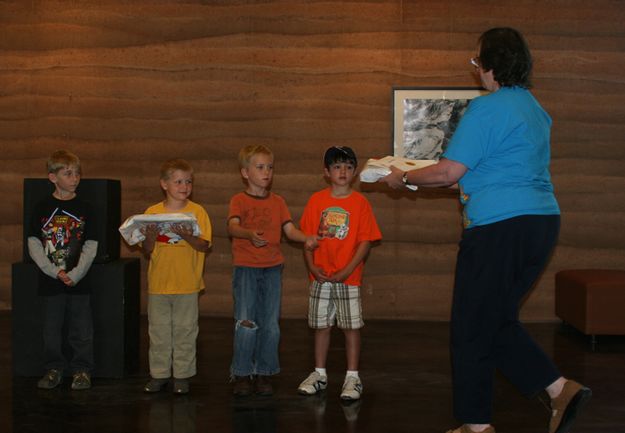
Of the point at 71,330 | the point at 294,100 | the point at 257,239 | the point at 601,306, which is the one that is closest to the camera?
the point at 257,239

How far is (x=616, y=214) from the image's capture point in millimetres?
6719

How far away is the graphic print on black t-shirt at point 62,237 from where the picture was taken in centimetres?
439

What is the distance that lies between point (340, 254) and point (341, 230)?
0.13 metres

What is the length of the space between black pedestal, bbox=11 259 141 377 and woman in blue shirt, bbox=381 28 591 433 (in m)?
2.15

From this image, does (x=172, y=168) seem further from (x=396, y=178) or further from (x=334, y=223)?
(x=396, y=178)

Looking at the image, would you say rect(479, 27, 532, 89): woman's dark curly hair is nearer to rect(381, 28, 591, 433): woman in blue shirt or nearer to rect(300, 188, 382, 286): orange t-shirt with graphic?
rect(381, 28, 591, 433): woman in blue shirt

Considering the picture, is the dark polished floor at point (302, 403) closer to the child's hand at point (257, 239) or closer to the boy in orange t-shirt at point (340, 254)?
the boy in orange t-shirt at point (340, 254)

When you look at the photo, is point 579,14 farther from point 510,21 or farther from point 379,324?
point 379,324

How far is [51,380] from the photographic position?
14.5 ft

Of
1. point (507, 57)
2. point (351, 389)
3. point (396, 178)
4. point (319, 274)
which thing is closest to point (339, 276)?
point (319, 274)

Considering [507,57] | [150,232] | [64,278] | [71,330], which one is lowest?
[71,330]

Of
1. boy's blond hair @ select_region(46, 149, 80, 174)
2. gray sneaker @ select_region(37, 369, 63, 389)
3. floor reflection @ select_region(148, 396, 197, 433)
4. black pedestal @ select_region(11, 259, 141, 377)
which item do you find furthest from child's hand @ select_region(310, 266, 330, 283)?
gray sneaker @ select_region(37, 369, 63, 389)

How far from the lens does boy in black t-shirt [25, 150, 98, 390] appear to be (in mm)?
4391

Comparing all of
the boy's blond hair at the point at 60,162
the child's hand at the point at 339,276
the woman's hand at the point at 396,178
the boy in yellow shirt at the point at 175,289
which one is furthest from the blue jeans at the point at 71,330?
the woman's hand at the point at 396,178
